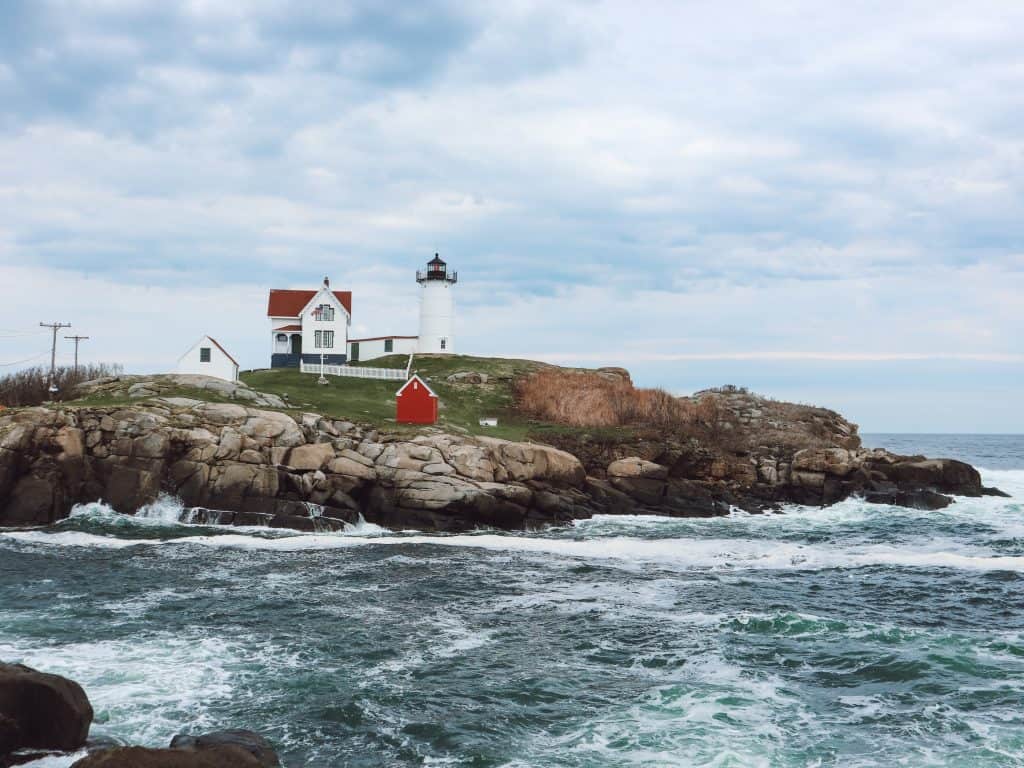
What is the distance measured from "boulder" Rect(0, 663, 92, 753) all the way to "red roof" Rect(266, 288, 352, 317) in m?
53.1

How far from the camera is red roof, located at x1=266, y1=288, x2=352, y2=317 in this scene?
207 feet

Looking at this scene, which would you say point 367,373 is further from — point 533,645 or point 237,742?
point 237,742

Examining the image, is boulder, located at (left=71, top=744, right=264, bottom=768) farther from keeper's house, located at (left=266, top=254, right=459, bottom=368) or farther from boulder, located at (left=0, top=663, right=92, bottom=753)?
keeper's house, located at (left=266, top=254, right=459, bottom=368)

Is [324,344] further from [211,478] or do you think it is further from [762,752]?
[762,752]

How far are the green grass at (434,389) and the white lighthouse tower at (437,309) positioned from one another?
2458mm

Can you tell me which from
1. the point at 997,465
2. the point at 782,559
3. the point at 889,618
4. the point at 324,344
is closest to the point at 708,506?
the point at 782,559

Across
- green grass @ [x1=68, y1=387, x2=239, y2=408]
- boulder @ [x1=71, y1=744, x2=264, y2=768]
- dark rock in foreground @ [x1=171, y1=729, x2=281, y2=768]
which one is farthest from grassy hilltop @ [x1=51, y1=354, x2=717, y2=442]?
boulder @ [x1=71, y1=744, x2=264, y2=768]

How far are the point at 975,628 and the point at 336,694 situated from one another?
1397cm

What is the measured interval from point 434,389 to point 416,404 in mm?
14303

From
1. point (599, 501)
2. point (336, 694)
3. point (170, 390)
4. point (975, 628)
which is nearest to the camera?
point (336, 694)

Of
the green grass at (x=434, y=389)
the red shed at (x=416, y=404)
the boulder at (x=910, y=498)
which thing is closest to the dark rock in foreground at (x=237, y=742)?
the green grass at (x=434, y=389)

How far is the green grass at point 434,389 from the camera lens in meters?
41.4

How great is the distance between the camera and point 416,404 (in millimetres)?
41094

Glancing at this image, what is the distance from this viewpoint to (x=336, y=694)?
13.8m
